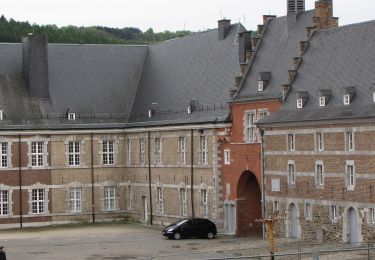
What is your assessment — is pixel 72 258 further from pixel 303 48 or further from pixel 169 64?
pixel 169 64

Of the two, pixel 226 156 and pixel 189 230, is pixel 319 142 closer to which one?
pixel 226 156

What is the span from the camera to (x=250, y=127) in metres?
62.4

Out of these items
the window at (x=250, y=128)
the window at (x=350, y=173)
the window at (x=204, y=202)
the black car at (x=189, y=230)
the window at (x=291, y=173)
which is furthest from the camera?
the window at (x=204, y=202)

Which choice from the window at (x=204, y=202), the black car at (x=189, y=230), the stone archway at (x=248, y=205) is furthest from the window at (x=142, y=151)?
the black car at (x=189, y=230)

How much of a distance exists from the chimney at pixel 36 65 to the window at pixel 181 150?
42.2ft

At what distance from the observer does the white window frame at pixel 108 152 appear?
77562 millimetres

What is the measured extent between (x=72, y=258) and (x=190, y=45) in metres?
27.5

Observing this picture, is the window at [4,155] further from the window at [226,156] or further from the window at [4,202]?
the window at [226,156]

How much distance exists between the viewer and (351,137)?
171 feet

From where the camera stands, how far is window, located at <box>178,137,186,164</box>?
2736 inches

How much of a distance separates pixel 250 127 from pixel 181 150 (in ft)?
29.3

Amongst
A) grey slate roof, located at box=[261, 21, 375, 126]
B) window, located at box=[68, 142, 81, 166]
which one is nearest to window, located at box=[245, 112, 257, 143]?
grey slate roof, located at box=[261, 21, 375, 126]

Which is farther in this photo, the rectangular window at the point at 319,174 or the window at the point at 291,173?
the window at the point at 291,173

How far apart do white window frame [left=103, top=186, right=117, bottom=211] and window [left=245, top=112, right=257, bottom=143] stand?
728 inches
